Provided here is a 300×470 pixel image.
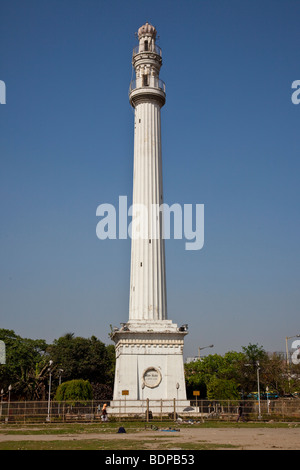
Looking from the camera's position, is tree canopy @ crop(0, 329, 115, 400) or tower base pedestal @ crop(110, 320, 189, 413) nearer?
tower base pedestal @ crop(110, 320, 189, 413)

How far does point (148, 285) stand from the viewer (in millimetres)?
45719

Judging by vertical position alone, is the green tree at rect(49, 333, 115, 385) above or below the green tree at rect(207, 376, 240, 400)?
above

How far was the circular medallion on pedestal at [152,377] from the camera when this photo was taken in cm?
4338

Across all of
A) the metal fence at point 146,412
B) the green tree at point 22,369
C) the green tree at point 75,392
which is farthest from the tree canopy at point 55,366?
the metal fence at point 146,412

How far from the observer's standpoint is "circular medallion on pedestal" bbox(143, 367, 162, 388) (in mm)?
43375

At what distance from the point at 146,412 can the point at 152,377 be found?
16.5 ft

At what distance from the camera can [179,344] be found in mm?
44562

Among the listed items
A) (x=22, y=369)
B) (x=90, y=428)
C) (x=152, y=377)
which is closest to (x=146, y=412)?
(x=152, y=377)

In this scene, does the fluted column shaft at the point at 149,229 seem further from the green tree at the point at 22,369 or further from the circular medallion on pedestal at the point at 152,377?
the green tree at the point at 22,369

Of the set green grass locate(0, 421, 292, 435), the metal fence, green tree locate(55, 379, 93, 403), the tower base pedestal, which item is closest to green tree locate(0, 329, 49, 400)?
green tree locate(55, 379, 93, 403)

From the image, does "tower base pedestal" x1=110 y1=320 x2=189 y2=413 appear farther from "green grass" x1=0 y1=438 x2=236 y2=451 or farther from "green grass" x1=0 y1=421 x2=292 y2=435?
"green grass" x1=0 y1=438 x2=236 y2=451

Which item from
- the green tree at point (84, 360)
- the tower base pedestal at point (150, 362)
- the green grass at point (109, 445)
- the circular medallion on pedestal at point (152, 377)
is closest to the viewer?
the green grass at point (109, 445)
